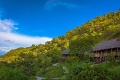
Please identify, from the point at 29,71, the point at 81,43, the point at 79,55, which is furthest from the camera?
the point at 79,55

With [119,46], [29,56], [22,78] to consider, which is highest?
[119,46]

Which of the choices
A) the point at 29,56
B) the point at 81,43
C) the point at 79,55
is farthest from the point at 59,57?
the point at 29,56

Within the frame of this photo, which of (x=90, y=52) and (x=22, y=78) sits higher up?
(x=90, y=52)

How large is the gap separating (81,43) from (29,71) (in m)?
22.9

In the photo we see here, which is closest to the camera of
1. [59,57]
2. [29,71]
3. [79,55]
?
[29,71]

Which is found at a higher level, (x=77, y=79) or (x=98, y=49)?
(x=98, y=49)

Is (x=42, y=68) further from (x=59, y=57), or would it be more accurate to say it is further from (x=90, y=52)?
(x=59, y=57)

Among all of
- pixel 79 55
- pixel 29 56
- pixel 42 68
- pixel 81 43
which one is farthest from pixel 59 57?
pixel 29 56

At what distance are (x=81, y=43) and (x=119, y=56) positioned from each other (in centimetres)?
949

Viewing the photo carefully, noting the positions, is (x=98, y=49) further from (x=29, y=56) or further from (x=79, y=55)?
(x=29, y=56)

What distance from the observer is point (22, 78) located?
1611cm

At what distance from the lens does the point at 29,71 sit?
78.7 ft

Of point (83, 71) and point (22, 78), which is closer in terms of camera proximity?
point (83, 71)

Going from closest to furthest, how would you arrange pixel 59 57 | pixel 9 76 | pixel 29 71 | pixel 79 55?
pixel 9 76, pixel 29 71, pixel 79 55, pixel 59 57
